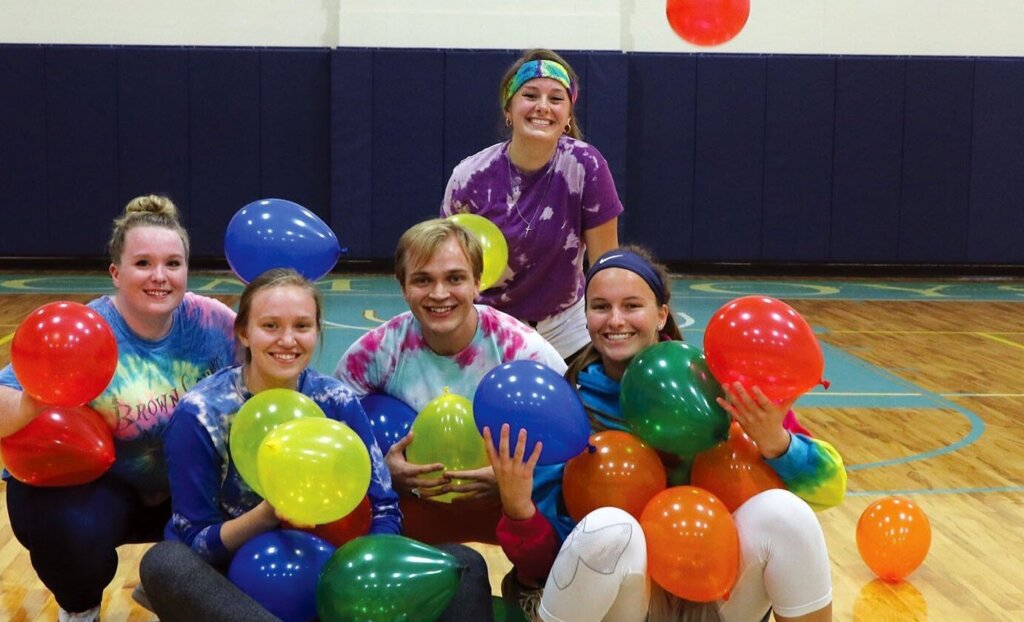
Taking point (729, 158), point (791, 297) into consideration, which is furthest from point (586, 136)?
point (791, 297)

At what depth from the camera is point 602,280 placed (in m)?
2.46

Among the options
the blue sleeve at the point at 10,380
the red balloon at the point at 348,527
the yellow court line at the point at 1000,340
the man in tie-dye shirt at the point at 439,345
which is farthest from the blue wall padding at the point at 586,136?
the red balloon at the point at 348,527

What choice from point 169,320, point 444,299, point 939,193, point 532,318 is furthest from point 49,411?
point 939,193

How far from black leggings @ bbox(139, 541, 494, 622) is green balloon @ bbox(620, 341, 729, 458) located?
0.44 metres

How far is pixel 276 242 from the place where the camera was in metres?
2.89

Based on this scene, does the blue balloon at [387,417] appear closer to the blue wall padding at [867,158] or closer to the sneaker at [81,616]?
the sneaker at [81,616]

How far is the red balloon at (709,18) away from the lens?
4.72m

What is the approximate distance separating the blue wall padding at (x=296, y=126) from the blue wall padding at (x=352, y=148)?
191 millimetres

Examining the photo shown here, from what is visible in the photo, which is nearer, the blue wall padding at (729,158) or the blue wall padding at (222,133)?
the blue wall padding at (222,133)

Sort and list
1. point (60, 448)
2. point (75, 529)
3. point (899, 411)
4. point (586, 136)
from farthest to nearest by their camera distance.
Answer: point (586, 136) < point (899, 411) < point (75, 529) < point (60, 448)

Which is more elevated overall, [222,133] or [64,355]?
[222,133]

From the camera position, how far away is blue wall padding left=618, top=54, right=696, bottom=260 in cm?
1044

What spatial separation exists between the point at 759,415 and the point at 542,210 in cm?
130

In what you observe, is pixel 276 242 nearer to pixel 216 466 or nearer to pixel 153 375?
pixel 153 375
